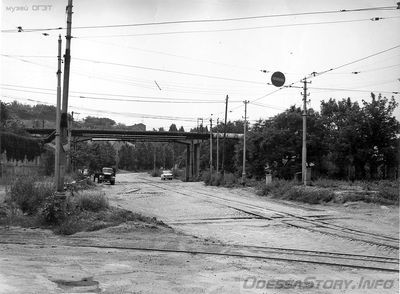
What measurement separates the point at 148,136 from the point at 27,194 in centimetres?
6718

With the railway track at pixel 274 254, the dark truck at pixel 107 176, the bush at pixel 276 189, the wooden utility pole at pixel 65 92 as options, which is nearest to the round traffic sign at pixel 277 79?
the bush at pixel 276 189

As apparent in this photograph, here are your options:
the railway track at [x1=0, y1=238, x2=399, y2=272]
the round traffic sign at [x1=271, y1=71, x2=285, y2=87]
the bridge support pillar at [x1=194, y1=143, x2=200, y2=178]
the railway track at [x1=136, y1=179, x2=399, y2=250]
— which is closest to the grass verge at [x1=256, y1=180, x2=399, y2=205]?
the railway track at [x1=136, y1=179, x2=399, y2=250]

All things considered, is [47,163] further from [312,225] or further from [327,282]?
[327,282]

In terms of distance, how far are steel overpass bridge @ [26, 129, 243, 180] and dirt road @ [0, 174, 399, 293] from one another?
59.1 m

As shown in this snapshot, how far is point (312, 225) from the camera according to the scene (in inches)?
736

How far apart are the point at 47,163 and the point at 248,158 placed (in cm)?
2746

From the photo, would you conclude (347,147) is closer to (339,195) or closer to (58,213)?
(339,195)

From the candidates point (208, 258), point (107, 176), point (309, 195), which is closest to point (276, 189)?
point (309, 195)

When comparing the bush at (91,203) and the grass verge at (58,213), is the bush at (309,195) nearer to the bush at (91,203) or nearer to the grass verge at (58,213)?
the grass verge at (58,213)

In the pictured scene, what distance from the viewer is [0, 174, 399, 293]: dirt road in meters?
8.38

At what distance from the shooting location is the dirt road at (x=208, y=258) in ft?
27.5

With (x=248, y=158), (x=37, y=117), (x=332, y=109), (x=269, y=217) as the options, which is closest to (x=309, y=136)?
(x=248, y=158)

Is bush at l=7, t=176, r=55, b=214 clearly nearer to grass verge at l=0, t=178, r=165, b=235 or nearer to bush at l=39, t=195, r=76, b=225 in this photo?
grass verge at l=0, t=178, r=165, b=235

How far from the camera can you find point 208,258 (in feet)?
37.4
